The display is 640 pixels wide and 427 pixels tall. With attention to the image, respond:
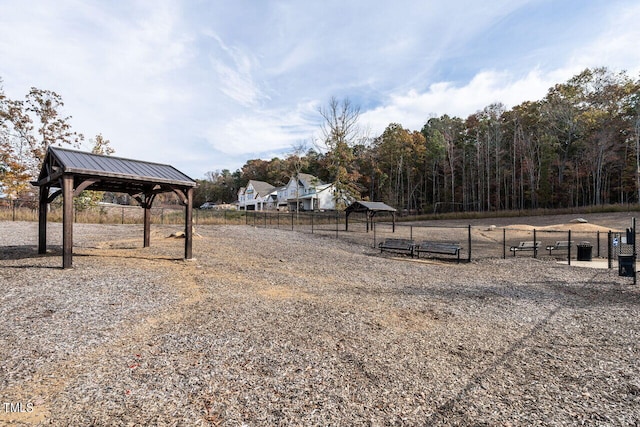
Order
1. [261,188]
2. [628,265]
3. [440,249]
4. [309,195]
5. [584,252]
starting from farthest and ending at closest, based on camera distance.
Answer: [261,188] → [309,195] → [440,249] → [584,252] → [628,265]

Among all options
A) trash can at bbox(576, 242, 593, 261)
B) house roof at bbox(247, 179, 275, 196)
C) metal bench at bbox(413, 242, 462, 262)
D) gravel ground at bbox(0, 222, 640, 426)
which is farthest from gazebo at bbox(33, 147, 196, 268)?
house roof at bbox(247, 179, 275, 196)

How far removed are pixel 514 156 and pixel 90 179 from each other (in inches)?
1816

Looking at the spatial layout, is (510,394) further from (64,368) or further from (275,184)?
(275,184)

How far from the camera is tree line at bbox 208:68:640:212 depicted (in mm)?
35750

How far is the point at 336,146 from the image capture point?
37.7 meters

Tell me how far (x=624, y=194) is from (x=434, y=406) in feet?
160

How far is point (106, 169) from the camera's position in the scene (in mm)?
8258

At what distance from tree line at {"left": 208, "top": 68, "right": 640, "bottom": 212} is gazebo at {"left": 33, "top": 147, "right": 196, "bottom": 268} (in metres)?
29.1

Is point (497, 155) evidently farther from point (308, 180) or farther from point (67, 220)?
point (67, 220)

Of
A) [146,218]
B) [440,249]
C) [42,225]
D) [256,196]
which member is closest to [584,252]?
[440,249]

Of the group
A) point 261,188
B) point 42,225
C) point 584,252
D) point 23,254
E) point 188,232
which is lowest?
point 584,252

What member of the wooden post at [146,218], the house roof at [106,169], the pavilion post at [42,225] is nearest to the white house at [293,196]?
the wooden post at [146,218]

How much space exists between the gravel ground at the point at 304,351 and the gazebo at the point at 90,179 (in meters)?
1.69

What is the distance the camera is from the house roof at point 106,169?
776 cm
